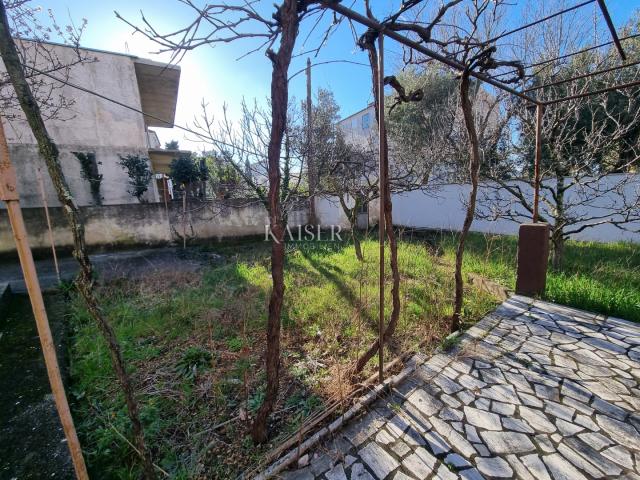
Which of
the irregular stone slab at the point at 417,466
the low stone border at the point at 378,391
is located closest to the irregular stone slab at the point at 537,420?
the low stone border at the point at 378,391

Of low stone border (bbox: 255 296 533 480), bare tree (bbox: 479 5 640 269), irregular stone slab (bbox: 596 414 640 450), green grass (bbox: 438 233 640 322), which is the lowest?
irregular stone slab (bbox: 596 414 640 450)

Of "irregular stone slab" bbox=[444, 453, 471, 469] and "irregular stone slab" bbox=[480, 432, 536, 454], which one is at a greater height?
"irregular stone slab" bbox=[480, 432, 536, 454]

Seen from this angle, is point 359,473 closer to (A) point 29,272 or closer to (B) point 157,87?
(A) point 29,272

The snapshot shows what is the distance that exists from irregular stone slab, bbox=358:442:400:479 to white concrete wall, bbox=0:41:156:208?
10944 mm

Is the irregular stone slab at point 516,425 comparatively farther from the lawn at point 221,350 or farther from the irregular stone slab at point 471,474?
the lawn at point 221,350

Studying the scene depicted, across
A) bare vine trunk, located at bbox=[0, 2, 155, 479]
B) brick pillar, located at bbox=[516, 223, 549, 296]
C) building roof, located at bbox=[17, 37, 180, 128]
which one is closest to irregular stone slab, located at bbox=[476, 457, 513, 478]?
bare vine trunk, located at bbox=[0, 2, 155, 479]

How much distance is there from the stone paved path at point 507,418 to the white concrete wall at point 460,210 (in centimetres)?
467

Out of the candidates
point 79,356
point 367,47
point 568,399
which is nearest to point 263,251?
point 79,356

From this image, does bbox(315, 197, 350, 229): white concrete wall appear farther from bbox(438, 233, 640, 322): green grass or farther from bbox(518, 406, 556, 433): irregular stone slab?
bbox(518, 406, 556, 433): irregular stone slab

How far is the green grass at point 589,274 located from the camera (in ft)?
10.7

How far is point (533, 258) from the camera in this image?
3488mm

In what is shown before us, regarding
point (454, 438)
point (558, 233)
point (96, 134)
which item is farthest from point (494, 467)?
point (96, 134)

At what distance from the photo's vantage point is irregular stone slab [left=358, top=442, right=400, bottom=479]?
158 cm

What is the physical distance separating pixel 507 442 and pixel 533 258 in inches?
103
